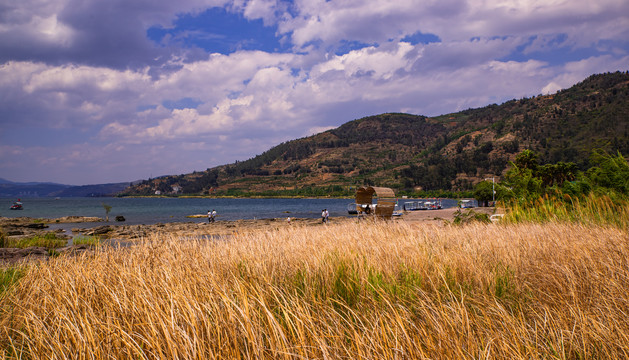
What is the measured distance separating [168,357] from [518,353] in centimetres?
191

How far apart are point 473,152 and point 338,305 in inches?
5273

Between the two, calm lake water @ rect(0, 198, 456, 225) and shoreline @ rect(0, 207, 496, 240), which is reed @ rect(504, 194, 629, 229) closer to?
shoreline @ rect(0, 207, 496, 240)

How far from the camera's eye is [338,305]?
10.6ft

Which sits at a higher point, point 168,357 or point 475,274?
point 168,357

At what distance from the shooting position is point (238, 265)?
432 cm

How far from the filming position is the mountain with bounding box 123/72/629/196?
8200cm

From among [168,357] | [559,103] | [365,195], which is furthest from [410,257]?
[559,103]

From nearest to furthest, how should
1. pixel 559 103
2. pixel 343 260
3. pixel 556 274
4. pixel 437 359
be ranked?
pixel 437 359 < pixel 556 274 < pixel 343 260 < pixel 559 103

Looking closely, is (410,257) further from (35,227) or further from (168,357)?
(35,227)

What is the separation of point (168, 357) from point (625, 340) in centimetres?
272

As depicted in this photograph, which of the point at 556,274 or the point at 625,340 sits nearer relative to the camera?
the point at 625,340

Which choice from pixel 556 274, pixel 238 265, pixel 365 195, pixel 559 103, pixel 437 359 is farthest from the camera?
pixel 559 103

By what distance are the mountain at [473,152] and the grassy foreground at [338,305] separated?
38751 mm

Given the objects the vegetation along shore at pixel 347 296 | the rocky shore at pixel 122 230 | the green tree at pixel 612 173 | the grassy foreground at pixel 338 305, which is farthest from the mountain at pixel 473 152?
the grassy foreground at pixel 338 305
